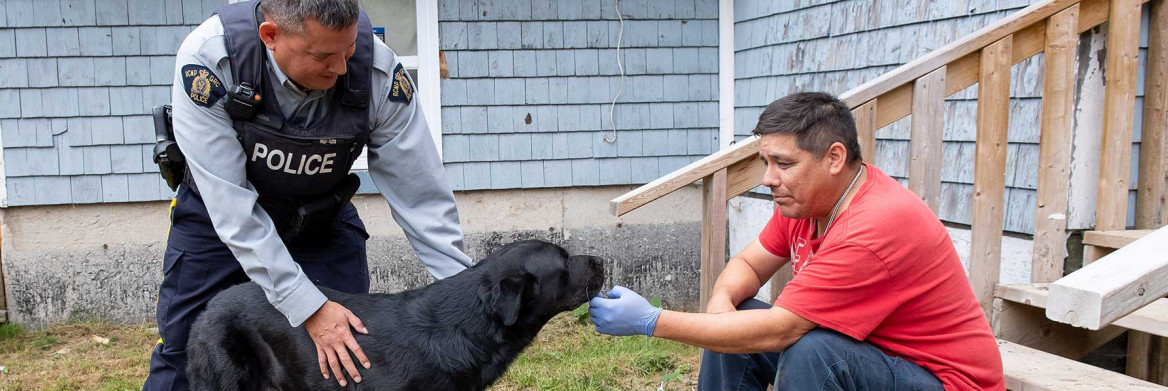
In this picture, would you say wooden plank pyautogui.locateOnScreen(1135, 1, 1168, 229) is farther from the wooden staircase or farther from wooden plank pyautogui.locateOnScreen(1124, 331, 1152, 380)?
wooden plank pyautogui.locateOnScreen(1124, 331, 1152, 380)

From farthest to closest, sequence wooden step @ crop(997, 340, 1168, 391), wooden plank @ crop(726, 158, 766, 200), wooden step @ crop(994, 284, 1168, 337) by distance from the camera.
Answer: wooden plank @ crop(726, 158, 766, 200) → wooden step @ crop(994, 284, 1168, 337) → wooden step @ crop(997, 340, 1168, 391)

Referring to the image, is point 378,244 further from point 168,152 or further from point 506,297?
point 506,297

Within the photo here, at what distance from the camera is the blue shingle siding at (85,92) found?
6.03 m

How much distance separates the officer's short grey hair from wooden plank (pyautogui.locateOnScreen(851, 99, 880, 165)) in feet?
6.27

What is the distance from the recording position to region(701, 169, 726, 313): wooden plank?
11.1 ft

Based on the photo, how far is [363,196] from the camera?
655cm

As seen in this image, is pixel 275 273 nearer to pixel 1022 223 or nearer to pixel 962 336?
pixel 962 336

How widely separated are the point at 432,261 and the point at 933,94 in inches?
81.0

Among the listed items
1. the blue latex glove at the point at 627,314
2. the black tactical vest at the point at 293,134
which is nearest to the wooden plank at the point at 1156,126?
the blue latex glove at the point at 627,314

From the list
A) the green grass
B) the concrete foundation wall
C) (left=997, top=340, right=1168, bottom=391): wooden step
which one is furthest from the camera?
the concrete foundation wall

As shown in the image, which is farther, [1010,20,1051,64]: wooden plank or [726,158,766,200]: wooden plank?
[1010,20,1051,64]: wooden plank


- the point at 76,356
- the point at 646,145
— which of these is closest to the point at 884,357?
the point at 646,145

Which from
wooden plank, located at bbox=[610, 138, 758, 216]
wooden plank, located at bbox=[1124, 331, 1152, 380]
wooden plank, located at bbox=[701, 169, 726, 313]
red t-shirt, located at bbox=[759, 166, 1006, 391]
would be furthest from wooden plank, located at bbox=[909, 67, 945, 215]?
wooden plank, located at bbox=[1124, 331, 1152, 380]

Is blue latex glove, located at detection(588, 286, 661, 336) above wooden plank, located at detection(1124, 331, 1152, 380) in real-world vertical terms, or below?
above
